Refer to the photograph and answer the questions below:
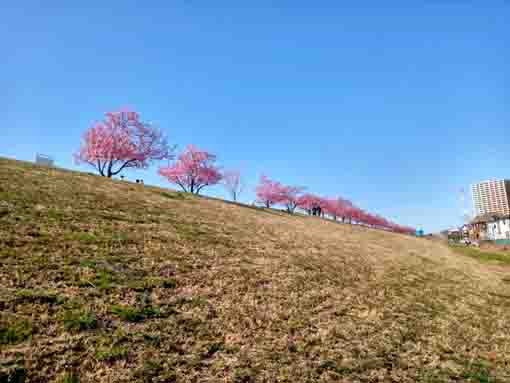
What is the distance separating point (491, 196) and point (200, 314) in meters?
163

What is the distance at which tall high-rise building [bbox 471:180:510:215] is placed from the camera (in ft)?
380

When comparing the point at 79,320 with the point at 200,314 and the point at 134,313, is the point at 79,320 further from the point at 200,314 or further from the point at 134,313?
the point at 200,314

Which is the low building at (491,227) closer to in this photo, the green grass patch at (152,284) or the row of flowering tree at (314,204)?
the row of flowering tree at (314,204)

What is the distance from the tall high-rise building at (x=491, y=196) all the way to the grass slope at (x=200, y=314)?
14295 cm

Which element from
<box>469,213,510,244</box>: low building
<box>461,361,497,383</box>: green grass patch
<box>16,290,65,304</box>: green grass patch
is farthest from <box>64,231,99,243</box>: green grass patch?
<box>469,213,510,244</box>: low building

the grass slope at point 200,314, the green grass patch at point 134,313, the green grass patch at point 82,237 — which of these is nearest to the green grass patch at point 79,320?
the grass slope at point 200,314

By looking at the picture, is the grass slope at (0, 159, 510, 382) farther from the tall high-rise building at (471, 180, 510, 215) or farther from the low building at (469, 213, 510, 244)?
the tall high-rise building at (471, 180, 510, 215)

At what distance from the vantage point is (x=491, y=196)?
123m

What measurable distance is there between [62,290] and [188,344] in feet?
7.93

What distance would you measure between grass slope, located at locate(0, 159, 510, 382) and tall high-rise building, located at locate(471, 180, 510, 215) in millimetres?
142951

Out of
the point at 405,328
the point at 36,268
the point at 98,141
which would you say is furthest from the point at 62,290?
the point at 98,141

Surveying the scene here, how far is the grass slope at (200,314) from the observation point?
333 cm

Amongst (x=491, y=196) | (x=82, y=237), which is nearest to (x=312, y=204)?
(x=82, y=237)

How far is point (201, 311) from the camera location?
4730 millimetres
